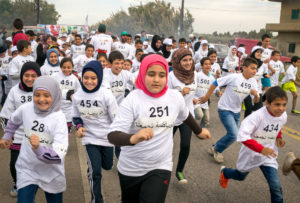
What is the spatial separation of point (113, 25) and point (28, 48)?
108m

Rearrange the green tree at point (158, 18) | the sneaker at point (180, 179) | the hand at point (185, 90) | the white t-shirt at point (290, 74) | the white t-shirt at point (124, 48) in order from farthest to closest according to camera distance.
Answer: the green tree at point (158, 18), the white t-shirt at point (124, 48), the white t-shirt at point (290, 74), the sneaker at point (180, 179), the hand at point (185, 90)

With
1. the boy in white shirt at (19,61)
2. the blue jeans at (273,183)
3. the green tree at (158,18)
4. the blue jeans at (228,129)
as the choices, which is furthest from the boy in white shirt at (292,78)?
the green tree at (158,18)

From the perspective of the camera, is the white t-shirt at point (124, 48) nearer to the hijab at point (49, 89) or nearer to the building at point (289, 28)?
the hijab at point (49, 89)

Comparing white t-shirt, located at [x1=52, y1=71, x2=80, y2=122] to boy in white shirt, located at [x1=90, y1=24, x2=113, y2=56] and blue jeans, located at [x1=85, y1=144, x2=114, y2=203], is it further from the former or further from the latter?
boy in white shirt, located at [x1=90, y1=24, x2=113, y2=56]

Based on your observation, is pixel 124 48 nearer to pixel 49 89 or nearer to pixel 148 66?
pixel 49 89

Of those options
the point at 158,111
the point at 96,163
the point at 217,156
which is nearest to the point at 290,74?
the point at 217,156

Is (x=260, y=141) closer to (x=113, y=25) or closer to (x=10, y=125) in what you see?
(x=10, y=125)

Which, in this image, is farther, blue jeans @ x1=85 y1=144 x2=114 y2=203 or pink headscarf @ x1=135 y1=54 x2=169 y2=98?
blue jeans @ x1=85 y1=144 x2=114 y2=203

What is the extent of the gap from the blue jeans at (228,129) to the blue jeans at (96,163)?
247cm

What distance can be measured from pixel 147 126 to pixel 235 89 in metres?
3.51

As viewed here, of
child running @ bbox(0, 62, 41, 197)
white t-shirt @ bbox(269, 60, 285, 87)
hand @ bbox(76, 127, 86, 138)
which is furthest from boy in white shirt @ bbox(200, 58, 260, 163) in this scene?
white t-shirt @ bbox(269, 60, 285, 87)

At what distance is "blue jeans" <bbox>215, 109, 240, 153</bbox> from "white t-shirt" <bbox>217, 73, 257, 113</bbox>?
10 centimetres

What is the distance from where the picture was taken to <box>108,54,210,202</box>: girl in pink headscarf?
2.79 m

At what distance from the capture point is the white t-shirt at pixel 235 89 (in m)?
5.89
